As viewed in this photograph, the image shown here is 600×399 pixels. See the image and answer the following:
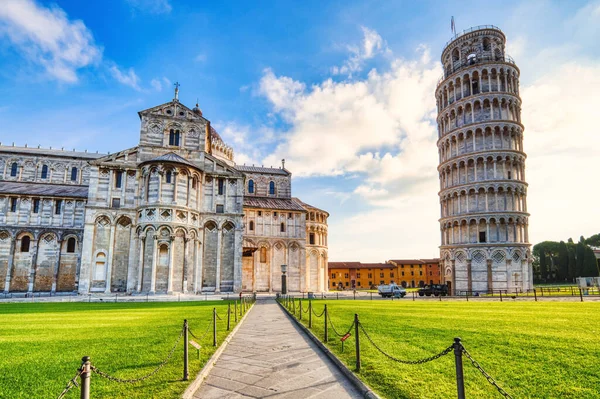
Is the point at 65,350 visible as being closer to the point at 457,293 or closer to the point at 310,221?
the point at 457,293

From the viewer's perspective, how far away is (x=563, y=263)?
66.8 meters

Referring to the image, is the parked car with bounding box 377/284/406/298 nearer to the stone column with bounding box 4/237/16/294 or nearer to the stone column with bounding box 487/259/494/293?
the stone column with bounding box 487/259/494/293

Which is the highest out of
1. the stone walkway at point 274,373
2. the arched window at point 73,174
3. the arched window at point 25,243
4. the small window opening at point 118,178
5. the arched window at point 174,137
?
the arched window at point 174,137

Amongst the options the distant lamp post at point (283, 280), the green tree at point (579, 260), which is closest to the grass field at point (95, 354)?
the distant lamp post at point (283, 280)

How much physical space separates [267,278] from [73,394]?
40615 millimetres

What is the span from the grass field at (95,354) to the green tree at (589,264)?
71.4 m

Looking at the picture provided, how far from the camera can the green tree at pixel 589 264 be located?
62219 mm

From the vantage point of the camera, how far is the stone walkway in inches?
249

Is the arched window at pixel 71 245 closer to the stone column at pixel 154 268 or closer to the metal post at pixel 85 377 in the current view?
the stone column at pixel 154 268

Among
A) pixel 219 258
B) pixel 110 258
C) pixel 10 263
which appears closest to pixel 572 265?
pixel 219 258

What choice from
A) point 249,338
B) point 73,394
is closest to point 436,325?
point 249,338

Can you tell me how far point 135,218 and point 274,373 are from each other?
96.4 feet

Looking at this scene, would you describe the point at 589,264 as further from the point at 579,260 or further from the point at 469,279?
the point at 469,279

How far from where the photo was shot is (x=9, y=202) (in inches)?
1457
